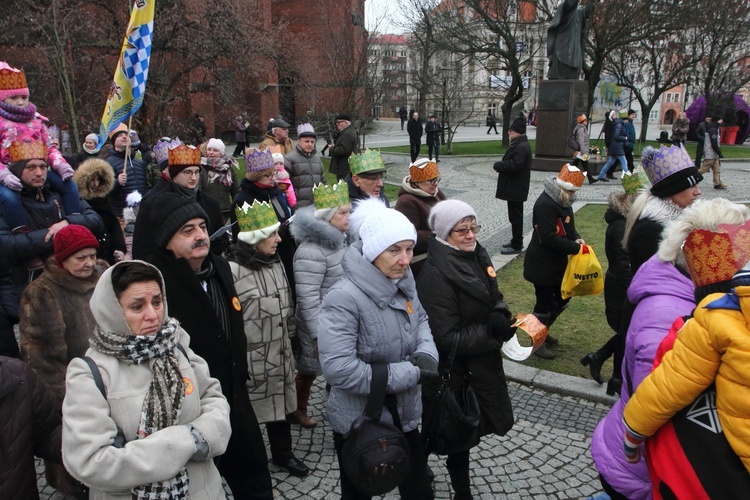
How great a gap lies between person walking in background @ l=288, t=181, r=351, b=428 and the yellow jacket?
230 centimetres

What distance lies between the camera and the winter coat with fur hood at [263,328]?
11.8 ft

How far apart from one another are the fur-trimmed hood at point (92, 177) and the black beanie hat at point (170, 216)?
3384 millimetres

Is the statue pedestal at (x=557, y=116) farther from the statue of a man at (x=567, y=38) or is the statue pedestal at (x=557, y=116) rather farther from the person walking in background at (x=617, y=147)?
the person walking in background at (x=617, y=147)

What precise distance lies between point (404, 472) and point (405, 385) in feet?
1.32

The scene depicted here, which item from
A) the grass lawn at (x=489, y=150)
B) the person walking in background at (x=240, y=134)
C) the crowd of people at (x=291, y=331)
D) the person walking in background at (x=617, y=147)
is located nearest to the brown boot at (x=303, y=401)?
the crowd of people at (x=291, y=331)

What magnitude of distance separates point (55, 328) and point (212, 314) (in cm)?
113

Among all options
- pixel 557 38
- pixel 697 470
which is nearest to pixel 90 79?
pixel 557 38

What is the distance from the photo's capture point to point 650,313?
2492 millimetres

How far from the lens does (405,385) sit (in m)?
2.77

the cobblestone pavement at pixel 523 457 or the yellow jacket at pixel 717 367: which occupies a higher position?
the yellow jacket at pixel 717 367

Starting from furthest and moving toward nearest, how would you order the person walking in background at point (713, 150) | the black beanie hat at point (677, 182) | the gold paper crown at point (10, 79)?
the person walking in background at point (713, 150)
the gold paper crown at point (10, 79)
the black beanie hat at point (677, 182)

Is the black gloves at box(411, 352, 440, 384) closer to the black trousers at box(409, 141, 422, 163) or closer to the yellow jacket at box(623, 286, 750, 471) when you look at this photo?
the yellow jacket at box(623, 286, 750, 471)

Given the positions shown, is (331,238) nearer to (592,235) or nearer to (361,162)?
(361,162)

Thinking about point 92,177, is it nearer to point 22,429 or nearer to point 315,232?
point 315,232
